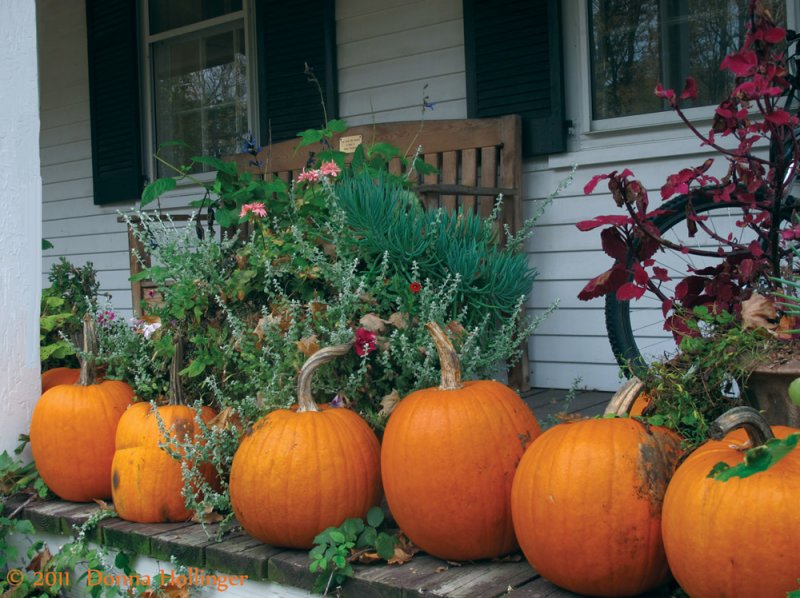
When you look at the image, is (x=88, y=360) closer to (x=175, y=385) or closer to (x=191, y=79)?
(x=175, y=385)

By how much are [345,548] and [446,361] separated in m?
0.43

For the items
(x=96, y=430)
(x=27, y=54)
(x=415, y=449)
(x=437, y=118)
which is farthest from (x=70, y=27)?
(x=415, y=449)

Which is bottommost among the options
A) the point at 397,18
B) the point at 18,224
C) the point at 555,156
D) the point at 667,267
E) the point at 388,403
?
the point at 388,403

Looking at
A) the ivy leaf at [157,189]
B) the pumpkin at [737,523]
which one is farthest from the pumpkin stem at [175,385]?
the pumpkin at [737,523]

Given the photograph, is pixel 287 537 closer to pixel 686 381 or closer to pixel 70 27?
pixel 686 381

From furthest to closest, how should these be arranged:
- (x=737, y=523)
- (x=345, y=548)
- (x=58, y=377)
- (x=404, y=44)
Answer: (x=404, y=44), (x=58, y=377), (x=345, y=548), (x=737, y=523)

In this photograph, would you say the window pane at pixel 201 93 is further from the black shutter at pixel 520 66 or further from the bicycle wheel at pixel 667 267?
the bicycle wheel at pixel 667 267

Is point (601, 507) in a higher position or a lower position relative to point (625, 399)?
lower

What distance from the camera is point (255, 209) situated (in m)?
2.54

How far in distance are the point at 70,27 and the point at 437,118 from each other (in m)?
3.37

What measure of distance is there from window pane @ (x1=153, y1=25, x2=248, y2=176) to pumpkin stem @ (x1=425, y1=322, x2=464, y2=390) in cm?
382

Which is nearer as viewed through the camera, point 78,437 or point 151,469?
point 151,469

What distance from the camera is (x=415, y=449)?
170 centimetres

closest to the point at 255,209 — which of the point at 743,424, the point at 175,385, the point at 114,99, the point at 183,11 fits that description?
the point at 175,385
